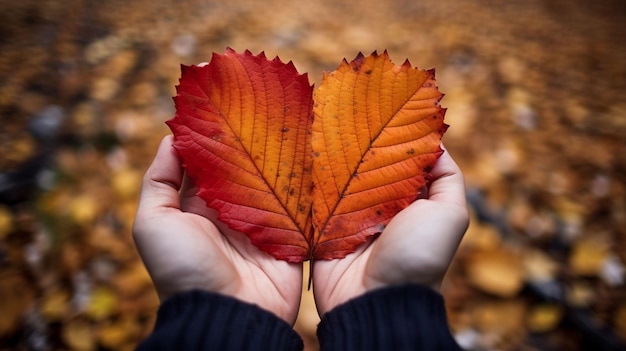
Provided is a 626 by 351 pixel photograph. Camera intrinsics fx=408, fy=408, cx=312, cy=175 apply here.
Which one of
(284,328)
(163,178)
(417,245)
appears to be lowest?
(284,328)

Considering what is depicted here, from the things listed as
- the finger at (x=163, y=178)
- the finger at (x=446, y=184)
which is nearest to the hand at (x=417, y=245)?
the finger at (x=446, y=184)

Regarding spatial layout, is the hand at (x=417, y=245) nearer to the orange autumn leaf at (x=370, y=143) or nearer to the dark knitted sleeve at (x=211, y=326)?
the orange autumn leaf at (x=370, y=143)

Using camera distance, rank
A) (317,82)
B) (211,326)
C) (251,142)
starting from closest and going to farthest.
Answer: (211,326), (251,142), (317,82)

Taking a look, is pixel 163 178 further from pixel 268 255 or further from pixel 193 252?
pixel 268 255

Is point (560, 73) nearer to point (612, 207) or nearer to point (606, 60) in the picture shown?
point (606, 60)

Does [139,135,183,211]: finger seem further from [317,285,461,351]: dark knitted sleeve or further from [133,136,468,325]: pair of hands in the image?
[317,285,461,351]: dark knitted sleeve

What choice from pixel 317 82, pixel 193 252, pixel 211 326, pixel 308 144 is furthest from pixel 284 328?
pixel 317 82
